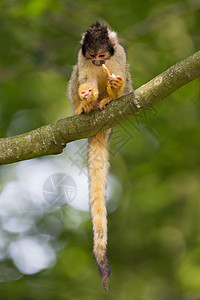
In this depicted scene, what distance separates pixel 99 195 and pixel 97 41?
6.05 ft

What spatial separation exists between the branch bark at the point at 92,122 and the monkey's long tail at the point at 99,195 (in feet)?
2.68

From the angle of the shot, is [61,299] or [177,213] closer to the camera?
[61,299]

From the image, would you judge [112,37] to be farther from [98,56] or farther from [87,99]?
[87,99]

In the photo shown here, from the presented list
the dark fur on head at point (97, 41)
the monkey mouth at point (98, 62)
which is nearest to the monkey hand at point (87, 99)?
the monkey mouth at point (98, 62)


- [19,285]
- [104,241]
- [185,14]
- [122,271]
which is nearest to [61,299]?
[19,285]

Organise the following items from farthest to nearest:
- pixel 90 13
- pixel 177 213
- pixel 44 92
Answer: pixel 44 92 → pixel 177 213 → pixel 90 13

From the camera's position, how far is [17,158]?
481 centimetres

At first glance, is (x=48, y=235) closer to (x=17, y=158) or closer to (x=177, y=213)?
(x=177, y=213)

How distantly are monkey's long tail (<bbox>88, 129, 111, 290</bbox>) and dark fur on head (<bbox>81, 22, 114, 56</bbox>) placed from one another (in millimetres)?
1133

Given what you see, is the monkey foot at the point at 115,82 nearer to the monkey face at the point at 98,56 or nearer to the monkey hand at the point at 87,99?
the monkey hand at the point at 87,99

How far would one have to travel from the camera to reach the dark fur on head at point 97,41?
5.25 m

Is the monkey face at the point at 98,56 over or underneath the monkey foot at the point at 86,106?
over

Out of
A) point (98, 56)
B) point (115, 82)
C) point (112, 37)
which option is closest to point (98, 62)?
point (98, 56)

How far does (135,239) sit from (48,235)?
1.90m
